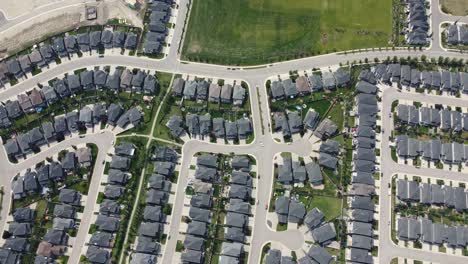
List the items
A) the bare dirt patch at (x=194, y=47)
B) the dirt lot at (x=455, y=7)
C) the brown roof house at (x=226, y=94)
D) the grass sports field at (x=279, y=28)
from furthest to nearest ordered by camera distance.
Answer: the dirt lot at (x=455, y=7) < the grass sports field at (x=279, y=28) < the bare dirt patch at (x=194, y=47) < the brown roof house at (x=226, y=94)

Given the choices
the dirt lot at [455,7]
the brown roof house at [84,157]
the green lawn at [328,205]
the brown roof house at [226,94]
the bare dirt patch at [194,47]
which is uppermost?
the dirt lot at [455,7]


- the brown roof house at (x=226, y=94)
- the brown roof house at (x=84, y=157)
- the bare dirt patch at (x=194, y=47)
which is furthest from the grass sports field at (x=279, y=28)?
the brown roof house at (x=84, y=157)

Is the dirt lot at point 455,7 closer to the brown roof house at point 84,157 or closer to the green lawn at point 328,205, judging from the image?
the green lawn at point 328,205

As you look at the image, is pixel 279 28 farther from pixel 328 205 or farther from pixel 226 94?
pixel 328 205

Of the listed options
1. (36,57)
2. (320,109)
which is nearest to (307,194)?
(320,109)

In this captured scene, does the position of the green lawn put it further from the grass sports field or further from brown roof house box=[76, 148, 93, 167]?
brown roof house box=[76, 148, 93, 167]

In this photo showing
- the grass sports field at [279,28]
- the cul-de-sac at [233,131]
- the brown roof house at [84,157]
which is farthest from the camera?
the grass sports field at [279,28]

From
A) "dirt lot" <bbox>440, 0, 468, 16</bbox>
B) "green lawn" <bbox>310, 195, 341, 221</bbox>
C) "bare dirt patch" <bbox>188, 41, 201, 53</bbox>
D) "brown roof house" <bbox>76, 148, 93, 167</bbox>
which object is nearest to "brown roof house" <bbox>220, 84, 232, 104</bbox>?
"bare dirt patch" <bbox>188, 41, 201, 53</bbox>
